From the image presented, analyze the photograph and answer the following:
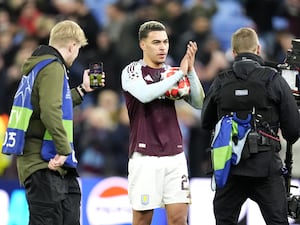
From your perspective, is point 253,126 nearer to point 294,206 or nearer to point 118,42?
point 294,206

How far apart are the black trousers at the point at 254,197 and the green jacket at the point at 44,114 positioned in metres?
1.37

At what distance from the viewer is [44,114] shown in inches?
341

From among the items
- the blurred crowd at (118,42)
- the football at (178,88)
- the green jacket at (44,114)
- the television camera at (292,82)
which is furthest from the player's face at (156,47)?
the blurred crowd at (118,42)

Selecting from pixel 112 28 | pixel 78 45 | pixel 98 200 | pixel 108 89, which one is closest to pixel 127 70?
pixel 78 45

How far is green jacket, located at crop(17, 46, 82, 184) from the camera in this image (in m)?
8.66

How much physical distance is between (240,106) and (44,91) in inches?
64.5

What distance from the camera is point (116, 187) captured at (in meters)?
12.0

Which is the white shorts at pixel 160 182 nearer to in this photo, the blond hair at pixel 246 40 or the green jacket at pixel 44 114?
the green jacket at pixel 44 114

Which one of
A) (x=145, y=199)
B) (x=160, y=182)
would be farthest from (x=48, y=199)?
(x=160, y=182)

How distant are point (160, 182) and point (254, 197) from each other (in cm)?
80

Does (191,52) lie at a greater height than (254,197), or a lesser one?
greater

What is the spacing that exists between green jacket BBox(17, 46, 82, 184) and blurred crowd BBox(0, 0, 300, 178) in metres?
4.97

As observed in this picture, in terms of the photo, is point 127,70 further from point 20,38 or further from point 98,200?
point 20,38

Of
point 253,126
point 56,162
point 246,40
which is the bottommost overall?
point 56,162
